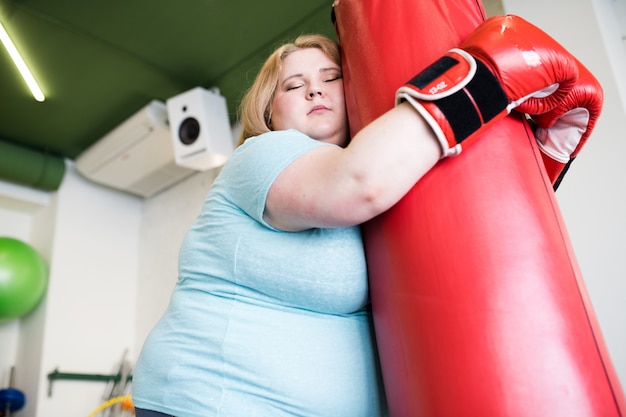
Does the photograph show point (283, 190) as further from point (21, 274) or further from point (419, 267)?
point (21, 274)

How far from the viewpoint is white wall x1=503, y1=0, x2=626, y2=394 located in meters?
1.73

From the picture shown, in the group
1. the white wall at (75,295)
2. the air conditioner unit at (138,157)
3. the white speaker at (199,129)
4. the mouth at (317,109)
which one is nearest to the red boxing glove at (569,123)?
the mouth at (317,109)

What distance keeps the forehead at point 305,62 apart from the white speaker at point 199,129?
200 centimetres

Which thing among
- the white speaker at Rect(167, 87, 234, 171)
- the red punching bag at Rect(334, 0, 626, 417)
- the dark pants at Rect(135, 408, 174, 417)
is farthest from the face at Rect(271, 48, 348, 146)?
the white speaker at Rect(167, 87, 234, 171)

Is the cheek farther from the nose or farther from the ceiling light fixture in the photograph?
the ceiling light fixture

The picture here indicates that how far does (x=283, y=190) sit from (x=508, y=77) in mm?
412

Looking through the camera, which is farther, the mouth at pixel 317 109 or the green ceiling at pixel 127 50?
the green ceiling at pixel 127 50

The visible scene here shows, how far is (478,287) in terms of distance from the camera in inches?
31.5

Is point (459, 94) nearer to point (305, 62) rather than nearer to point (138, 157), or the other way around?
point (305, 62)

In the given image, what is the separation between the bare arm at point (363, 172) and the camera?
80 cm

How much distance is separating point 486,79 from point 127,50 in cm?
264

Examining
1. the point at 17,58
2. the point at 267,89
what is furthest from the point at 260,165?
the point at 17,58

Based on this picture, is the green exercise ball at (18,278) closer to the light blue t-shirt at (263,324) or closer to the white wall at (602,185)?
the light blue t-shirt at (263,324)

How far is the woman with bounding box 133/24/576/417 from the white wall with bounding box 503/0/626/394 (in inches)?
42.8
